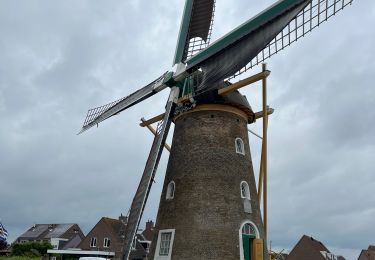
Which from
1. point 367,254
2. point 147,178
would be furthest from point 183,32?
point 367,254

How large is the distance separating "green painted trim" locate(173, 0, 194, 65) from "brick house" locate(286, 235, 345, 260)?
28765 mm

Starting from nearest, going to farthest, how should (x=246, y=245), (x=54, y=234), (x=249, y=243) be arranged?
(x=246, y=245), (x=249, y=243), (x=54, y=234)

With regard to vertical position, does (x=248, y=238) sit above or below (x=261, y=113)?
below

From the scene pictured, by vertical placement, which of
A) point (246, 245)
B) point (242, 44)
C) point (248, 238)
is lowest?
point (246, 245)

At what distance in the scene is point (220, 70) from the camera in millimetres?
16422

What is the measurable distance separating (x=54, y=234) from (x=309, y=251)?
35.3 meters

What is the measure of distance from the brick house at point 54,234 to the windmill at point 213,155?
127 ft

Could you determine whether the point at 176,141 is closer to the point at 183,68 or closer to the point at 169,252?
the point at 183,68

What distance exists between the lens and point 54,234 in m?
59.0

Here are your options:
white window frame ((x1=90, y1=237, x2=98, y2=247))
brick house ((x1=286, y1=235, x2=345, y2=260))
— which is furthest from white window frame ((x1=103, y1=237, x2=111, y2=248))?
brick house ((x1=286, y1=235, x2=345, y2=260))

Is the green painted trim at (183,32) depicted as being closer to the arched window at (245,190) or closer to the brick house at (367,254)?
the arched window at (245,190)

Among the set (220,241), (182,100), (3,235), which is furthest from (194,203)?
(3,235)

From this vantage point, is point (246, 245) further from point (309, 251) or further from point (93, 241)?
point (93, 241)

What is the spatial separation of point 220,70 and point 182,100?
7.50 feet
